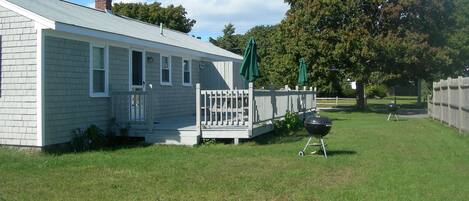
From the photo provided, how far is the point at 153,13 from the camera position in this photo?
166 ft

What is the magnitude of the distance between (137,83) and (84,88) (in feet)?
9.42

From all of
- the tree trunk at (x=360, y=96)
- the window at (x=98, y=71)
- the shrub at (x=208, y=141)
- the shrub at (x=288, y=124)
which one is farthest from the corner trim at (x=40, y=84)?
the tree trunk at (x=360, y=96)

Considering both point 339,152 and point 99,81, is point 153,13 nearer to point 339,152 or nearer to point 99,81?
point 99,81

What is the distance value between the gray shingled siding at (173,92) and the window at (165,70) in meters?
0.20

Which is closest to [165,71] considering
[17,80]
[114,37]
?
[114,37]

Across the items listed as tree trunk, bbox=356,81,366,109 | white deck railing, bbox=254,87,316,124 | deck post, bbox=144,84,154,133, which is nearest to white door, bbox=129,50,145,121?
deck post, bbox=144,84,154,133

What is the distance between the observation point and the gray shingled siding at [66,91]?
36.3ft

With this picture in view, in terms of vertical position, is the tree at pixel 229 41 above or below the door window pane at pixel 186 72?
above

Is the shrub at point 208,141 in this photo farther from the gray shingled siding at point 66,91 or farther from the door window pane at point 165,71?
the door window pane at point 165,71

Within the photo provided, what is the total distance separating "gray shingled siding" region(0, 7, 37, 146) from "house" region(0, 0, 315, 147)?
0.02 meters

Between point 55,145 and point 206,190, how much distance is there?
17.6 feet

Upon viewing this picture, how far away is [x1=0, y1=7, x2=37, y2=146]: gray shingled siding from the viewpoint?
35.8ft

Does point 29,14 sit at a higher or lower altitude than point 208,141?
higher

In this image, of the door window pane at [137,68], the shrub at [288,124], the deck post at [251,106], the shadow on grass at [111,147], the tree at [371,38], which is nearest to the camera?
the shadow on grass at [111,147]
